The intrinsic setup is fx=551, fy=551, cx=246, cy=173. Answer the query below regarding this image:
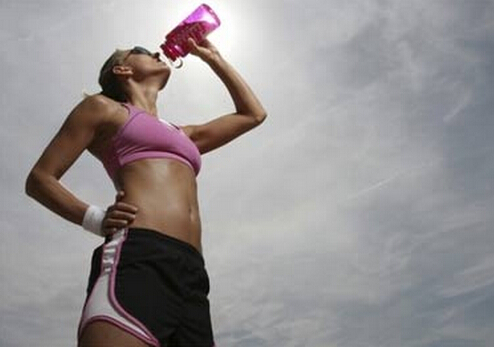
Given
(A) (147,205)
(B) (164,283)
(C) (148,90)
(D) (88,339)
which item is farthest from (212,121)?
(D) (88,339)

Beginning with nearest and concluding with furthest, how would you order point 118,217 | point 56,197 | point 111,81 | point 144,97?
point 118,217 < point 56,197 < point 144,97 < point 111,81

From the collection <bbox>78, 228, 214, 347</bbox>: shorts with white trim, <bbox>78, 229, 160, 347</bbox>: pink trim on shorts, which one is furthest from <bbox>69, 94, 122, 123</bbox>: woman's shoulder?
<bbox>78, 229, 160, 347</bbox>: pink trim on shorts

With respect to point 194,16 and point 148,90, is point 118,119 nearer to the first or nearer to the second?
point 148,90

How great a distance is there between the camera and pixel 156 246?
3.68 m

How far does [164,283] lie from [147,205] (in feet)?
1.95

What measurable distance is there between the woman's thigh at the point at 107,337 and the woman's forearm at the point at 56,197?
87 centimetres

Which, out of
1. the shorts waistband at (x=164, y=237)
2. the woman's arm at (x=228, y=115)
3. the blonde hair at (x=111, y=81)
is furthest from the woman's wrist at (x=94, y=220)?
the woman's arm at (x=228, y=115)

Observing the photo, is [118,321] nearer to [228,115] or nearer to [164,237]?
[164,237]

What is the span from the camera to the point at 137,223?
3791 mm

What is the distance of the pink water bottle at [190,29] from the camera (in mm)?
5977

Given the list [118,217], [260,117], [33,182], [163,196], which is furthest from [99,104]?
[260,117]

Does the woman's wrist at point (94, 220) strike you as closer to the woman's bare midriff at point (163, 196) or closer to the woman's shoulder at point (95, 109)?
the woman's bare midriff at point (163, 196)

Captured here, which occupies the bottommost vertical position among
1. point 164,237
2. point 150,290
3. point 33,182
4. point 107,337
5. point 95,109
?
point 107,337

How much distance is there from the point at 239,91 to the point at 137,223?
2458 mm
